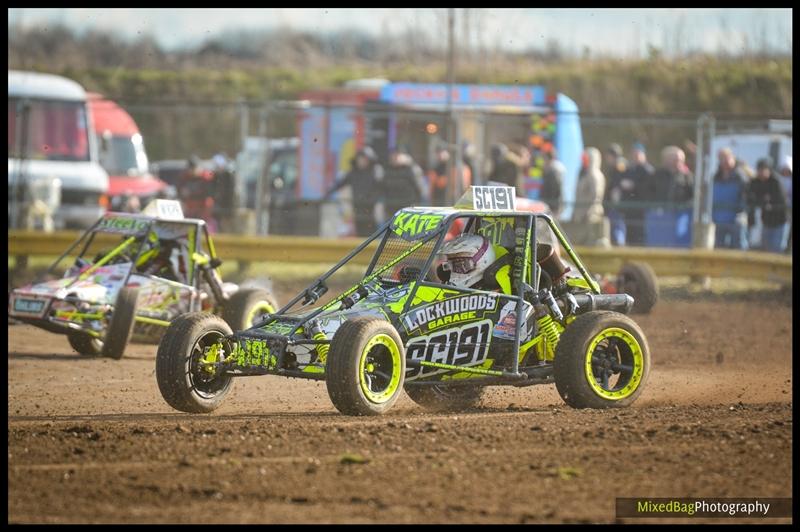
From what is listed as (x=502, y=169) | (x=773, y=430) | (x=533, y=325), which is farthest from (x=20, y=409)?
(x=502, y=169)

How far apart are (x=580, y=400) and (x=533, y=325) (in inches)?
24.5

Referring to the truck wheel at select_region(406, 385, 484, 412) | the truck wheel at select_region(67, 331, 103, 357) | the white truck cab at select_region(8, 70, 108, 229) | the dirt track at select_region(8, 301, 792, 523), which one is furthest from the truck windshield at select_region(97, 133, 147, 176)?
the truck wheel at select_region(406, 385, 484, 412)

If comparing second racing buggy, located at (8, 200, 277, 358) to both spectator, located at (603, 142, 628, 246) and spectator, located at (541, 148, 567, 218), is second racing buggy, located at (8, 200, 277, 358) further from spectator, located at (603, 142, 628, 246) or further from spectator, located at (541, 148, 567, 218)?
spectator, located at (541, 148, 567, 218)

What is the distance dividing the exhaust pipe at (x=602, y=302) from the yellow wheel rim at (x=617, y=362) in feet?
1.20

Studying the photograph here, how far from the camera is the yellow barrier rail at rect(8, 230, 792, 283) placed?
16062 mm

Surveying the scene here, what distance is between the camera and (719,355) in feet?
39.8

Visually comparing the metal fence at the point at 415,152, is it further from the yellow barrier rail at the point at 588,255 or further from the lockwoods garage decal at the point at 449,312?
the lockwoods garage decal at the point at 449,312

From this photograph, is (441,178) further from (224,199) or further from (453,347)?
(453,347)

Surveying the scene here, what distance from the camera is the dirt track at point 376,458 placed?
585cm

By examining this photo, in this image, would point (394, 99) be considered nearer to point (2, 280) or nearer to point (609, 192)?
point (609, 192)

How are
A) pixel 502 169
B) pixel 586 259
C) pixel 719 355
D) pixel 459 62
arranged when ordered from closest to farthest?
1. pixel 719 355
2. pixel 586 259
3. pixel 502 169
4. pixel 459 62

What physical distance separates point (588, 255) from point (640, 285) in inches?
113

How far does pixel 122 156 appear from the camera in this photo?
26891 mm

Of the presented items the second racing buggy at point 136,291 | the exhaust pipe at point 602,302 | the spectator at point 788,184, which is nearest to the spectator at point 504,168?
the spectator at point 788,184
